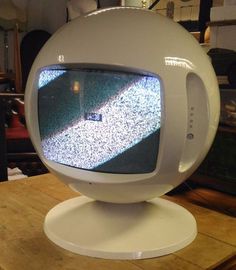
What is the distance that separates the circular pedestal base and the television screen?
114mm

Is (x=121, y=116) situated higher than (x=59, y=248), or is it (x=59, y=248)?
(x=121, y=116)

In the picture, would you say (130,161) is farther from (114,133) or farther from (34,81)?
(34,81)

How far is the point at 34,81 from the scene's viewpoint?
0.63 meters

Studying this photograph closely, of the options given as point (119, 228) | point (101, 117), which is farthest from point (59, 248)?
point (101, 117)

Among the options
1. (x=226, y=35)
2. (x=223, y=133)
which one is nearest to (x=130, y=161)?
(x=223, y=133)

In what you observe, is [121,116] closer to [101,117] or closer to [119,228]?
[101,117]

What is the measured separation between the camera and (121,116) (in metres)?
0.57

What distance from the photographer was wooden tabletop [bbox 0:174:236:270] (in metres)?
0.57

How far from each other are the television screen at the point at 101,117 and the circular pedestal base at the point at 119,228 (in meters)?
0.11

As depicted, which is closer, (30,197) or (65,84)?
(65,84)

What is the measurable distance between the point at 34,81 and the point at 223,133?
500mm

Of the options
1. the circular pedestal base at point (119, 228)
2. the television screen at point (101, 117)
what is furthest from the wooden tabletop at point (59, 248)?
the television screen at point (101, 117)

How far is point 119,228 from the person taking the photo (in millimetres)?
646

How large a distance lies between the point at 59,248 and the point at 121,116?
25 cm
